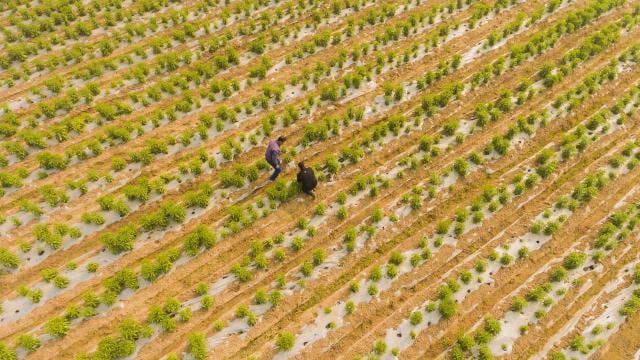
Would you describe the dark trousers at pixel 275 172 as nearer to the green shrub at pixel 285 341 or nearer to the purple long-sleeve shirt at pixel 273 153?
the purple long-sleeve shirt at pixel 273 153

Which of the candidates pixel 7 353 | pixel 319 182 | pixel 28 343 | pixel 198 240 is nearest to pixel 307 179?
pixel 319 182

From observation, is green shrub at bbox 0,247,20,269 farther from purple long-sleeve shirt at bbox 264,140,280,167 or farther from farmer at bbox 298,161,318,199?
farmer at bbox 298,161,318,199

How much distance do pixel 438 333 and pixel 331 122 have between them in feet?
23.1

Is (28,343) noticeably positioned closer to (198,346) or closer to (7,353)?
(7,353)

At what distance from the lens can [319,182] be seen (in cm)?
1181

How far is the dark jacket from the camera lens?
10.8 metres

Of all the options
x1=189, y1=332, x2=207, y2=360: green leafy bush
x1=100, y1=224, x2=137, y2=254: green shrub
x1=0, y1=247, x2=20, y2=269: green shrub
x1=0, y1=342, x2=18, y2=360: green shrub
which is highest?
x1=0, y1=247, x2=20, y2=269: green shrub

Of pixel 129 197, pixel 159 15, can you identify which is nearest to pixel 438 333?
pixel 129 197

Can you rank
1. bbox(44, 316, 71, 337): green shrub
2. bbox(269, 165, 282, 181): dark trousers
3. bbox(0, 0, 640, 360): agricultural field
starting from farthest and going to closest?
bbox(269, 165, 282, 181): dark trousers, bbox(0, 0, 640, 360): agricultural field, bbox(44, 316, 71, 337): green shrub

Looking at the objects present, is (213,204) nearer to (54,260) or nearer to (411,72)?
(54,260)

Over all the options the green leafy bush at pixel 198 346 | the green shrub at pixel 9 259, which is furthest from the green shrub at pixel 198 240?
the green shrub at pixel 9 259

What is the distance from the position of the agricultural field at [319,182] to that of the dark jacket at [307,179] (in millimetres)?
554

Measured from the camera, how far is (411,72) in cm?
1476

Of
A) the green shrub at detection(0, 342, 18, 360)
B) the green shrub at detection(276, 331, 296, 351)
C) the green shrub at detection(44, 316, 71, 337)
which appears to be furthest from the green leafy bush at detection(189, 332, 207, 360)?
the green shrub at detection(0, 342, 18, 360)
